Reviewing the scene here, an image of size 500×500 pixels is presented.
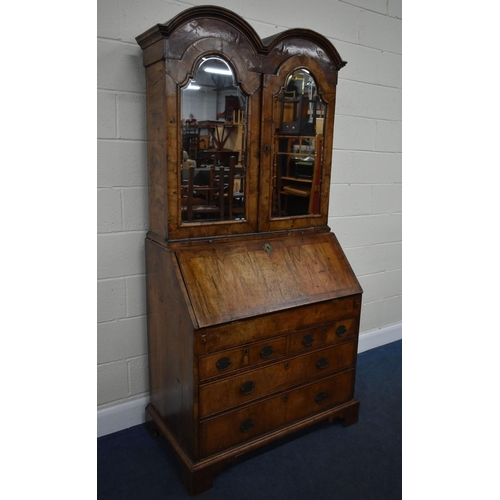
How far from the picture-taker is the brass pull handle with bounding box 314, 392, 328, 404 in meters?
2.21

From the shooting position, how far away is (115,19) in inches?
75.4

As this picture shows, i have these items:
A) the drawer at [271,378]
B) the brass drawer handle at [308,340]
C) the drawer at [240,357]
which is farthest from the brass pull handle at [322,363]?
the drawer at [240,357]

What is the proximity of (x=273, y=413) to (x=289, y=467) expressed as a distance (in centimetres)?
26

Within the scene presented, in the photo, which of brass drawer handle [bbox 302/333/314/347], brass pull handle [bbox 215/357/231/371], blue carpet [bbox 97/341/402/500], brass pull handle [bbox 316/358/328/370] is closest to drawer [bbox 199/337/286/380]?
brass pull handle [bbox 215/357/231/371]

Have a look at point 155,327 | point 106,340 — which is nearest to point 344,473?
point 155,327

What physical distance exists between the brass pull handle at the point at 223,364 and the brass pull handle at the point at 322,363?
0.52 metres

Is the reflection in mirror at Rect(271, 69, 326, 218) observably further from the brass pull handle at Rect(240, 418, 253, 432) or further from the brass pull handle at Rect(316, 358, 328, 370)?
the brass pull handle at Rect(240, 418, 253, 432)

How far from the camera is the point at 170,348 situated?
1.99 metres

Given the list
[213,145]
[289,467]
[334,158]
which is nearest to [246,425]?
[289,467]

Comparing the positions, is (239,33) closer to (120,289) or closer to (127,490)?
(120,289)

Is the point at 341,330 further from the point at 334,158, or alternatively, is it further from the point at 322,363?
the point at 334,158

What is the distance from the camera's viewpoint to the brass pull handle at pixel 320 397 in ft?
7.25

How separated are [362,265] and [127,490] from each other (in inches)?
77.1

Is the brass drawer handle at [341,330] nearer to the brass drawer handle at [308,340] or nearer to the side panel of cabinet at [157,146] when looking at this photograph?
the brass drawer handle at [308,340]
